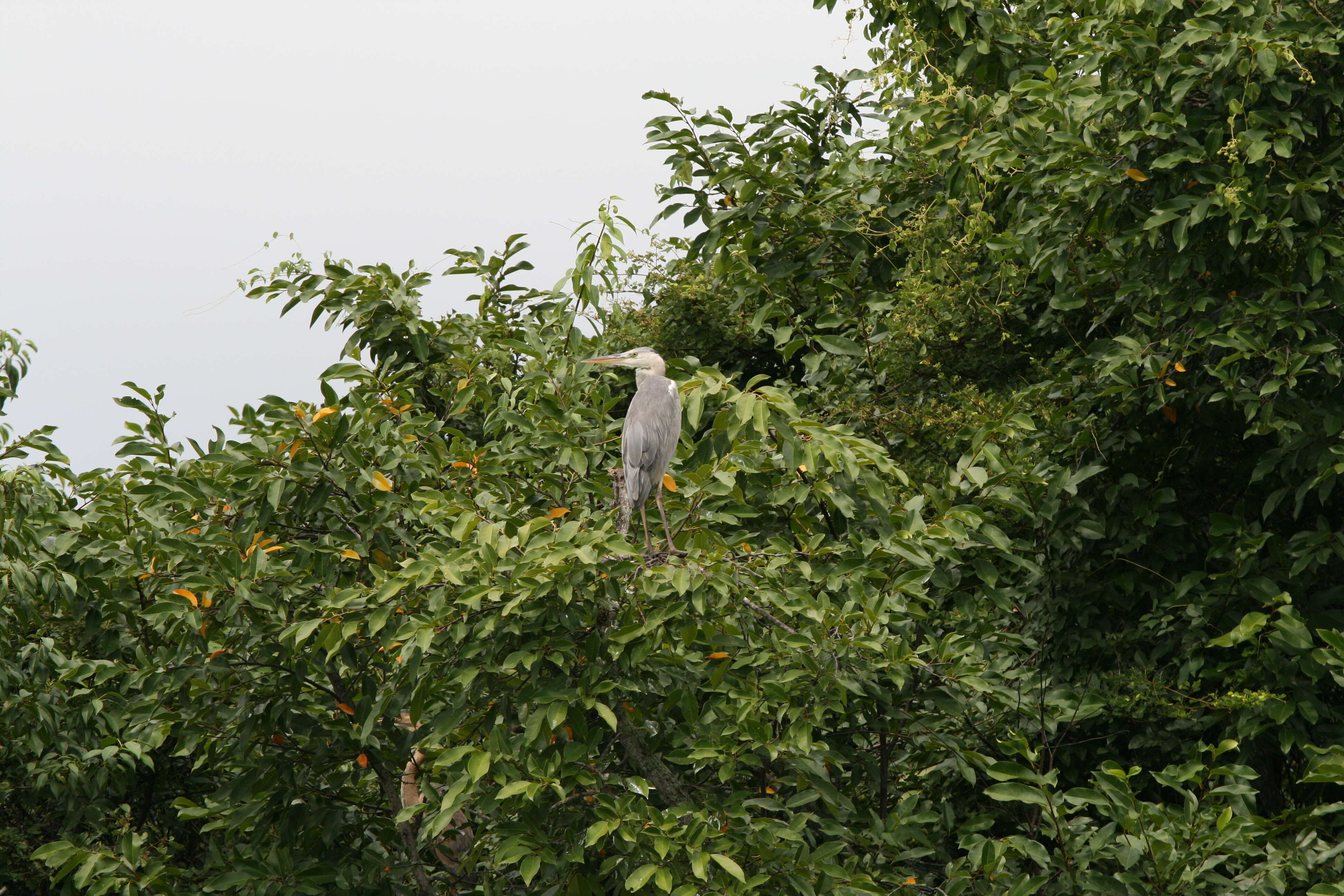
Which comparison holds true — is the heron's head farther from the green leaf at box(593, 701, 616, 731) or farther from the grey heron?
the green leaf at box(593, 701, 616, 731)

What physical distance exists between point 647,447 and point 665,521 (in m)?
0.28

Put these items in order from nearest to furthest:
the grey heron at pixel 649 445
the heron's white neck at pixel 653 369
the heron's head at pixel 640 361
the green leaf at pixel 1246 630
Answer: the grey heron at pixel 649 445
the green leaf at pixel 1246 630
the heron's white neck at pixel 653 369
the heron's head at pixel 640 361

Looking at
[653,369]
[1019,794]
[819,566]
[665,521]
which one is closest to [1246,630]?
[1019,794]

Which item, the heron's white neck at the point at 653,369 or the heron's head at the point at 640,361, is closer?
the heron's white neck at the point at 653,369

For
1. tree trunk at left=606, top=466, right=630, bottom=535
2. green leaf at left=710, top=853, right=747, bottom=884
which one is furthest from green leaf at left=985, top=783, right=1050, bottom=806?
tree trunk at left=606, top=466, right=630, bottom=535

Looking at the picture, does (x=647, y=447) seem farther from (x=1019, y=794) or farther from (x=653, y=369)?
(x=1019, y=794)

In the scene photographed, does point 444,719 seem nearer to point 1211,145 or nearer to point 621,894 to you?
point 621,894

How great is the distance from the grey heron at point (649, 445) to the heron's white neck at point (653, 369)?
0.69ft

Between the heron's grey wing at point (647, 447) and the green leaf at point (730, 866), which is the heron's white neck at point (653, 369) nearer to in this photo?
the heron's grey wing at point (647, 447)

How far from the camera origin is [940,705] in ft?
13.7

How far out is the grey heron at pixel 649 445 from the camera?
408 centimetres

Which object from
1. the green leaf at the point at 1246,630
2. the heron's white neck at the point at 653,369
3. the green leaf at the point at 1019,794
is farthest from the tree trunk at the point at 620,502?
the green leaf at the point at 1246,630

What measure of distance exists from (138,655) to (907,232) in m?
3.93

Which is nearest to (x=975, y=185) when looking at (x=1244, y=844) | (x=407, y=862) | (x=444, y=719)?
(x=1244, y=844)
